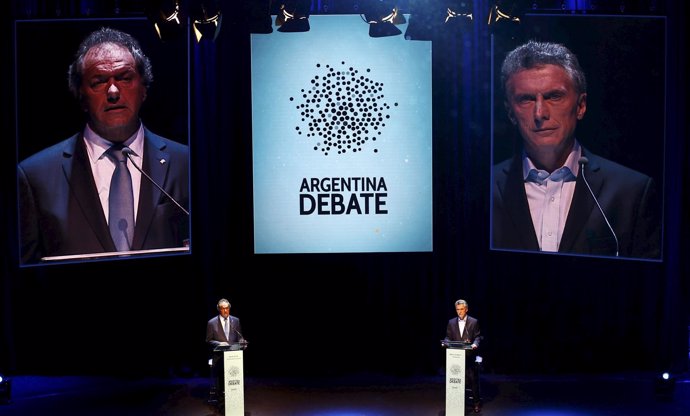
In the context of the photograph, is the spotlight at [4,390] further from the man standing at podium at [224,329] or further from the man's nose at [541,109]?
the man's nose at [541,109]

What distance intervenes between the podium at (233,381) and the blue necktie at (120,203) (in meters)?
2.09

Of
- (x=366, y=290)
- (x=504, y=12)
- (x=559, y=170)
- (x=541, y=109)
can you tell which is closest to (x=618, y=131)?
(x=559, y=170)

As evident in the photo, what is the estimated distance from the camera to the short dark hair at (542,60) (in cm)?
970

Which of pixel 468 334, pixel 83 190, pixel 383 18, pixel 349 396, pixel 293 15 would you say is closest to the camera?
pixel 293 15

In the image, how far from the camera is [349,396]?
9688 mm

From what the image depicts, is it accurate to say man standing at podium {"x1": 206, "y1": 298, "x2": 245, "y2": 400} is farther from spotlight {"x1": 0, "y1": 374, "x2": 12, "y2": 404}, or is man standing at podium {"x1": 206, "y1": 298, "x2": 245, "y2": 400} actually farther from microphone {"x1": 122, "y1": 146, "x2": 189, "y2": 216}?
spotlight {"x1": 0, "y1": 374, "x2": 12, "y2": 404}

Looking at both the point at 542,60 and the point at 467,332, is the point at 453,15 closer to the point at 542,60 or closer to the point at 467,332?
the point at 542,60

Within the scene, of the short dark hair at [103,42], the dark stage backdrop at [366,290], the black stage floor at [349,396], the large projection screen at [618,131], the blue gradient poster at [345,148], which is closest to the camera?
the black stage floor at [349,396]

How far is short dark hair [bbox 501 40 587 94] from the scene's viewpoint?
970cm

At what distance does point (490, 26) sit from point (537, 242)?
2.70m

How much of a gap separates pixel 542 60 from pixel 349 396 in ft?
14.8

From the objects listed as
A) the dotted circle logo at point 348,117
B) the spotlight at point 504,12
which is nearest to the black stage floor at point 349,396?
the dotted circle logo at point 348,117

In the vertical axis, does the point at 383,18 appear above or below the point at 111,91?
above

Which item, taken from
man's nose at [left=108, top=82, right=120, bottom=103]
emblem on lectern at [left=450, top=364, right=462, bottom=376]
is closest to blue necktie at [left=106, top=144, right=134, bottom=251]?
man's nose at [left=108, top=82, right=120, bottom=103]
